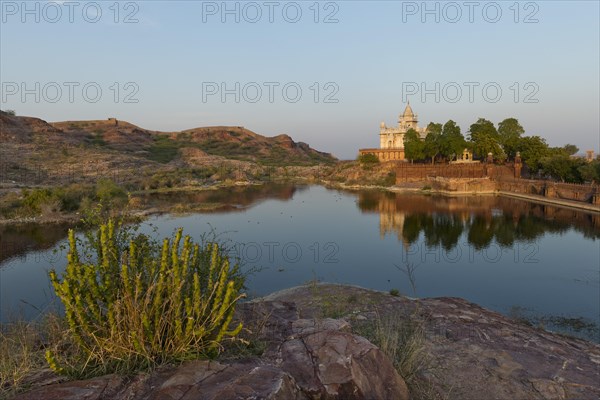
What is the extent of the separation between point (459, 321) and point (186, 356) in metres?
7.82

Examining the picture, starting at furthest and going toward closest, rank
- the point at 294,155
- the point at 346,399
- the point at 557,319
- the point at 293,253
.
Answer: the point at 294,155 < the point at 293,253 < the point at 557,319 < the point at 346,399

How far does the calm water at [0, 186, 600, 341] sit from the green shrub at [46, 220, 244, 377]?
356 centimetres

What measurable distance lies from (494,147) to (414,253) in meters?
54.8

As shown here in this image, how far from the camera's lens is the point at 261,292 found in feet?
60.3

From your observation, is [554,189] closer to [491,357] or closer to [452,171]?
[452,171]

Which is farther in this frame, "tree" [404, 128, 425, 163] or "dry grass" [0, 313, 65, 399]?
"tree" [404, 128, 425, 163]

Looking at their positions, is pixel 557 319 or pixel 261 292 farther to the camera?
pixel 261 292

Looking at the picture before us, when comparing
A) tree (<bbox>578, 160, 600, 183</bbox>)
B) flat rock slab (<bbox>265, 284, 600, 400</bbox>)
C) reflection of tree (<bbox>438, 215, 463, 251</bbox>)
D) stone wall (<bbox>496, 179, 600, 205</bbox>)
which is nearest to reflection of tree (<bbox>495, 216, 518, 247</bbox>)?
reflection of tree (<bbox>438, 215, 463, 251</bbox>)

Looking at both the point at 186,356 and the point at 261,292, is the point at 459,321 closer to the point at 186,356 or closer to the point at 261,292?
the point at 186,356

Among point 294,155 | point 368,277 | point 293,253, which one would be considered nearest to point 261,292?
point 368,277

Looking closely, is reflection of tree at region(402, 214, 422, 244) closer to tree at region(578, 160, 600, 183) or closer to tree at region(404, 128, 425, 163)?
tree at region(578, 160, 600, 183)

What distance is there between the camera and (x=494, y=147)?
235 feet

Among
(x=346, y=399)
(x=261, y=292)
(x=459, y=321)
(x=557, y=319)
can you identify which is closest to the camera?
(x=346, y=399)

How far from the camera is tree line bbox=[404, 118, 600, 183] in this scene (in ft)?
189
